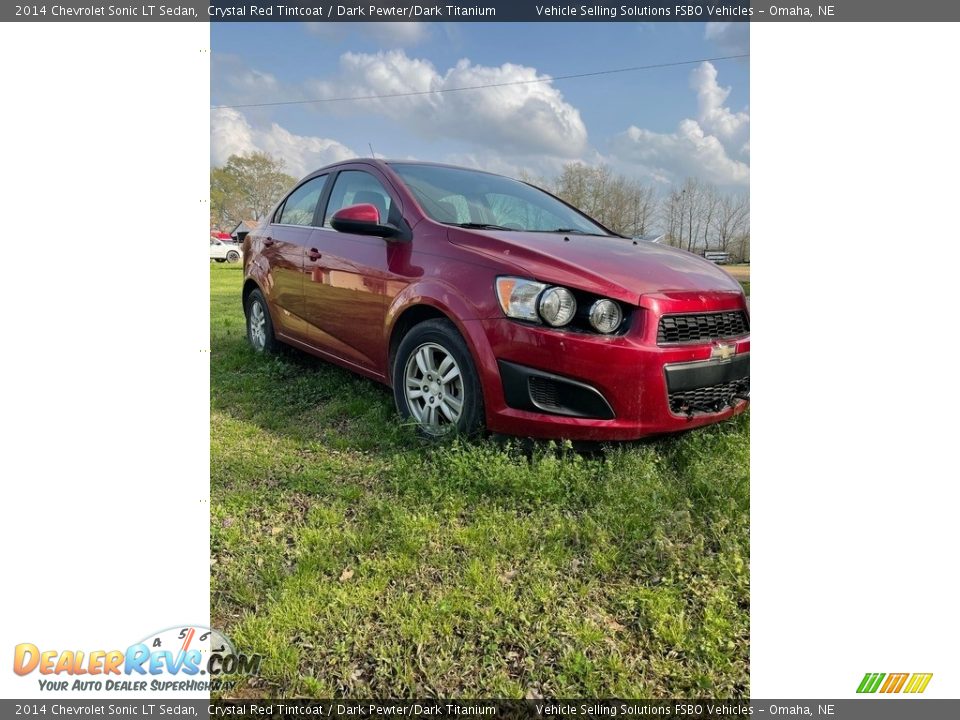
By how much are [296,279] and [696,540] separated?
3.29m

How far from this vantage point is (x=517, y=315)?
2613 mm

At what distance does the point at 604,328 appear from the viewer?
256cm

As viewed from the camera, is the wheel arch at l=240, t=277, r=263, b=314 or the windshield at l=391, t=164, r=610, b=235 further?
the wheel arch at l=240, t=277, r=263, b=314

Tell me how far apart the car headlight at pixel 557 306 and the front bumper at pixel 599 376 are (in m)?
0.06

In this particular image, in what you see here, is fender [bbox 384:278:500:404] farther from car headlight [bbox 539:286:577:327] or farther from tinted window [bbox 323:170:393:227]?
tinted window [bbox 323:170:393:227]

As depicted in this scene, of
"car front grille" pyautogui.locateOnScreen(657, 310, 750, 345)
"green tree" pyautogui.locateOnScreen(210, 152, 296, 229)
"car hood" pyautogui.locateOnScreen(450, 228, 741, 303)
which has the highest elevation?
"green tree" pyautogui.locateOnScreen(210, 152, 296, 229)

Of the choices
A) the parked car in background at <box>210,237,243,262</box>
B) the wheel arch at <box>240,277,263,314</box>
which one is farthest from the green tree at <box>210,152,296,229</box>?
the wheel arch at <box>240,277,263,314</box>

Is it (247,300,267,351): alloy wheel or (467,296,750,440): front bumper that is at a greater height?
(247,300,267,351): alloy wheel

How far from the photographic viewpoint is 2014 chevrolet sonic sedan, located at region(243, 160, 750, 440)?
8.41ft

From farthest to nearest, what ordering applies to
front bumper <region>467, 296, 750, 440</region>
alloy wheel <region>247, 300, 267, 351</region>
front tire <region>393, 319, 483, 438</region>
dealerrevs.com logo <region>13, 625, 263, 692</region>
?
alloy wheel <region>247, 300, 267, 351</region> → front tire <region>393, 319, 483, 438</region> → front bumper <region>467, 296, 750, 440</region> → dealerrevs.com logo <region>13, 625, 263, 692</region>
